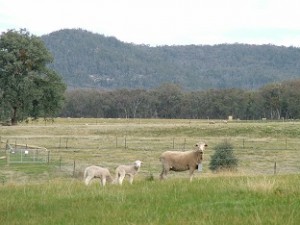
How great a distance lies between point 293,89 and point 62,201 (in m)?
132

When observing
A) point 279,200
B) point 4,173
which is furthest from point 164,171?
point 4,173

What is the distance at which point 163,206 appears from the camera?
10125mm

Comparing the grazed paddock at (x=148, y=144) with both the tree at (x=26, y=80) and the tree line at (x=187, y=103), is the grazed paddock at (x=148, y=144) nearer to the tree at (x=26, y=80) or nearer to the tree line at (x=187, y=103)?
the tree at (x=26, y=80)

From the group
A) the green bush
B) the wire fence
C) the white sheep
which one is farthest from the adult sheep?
the green bush

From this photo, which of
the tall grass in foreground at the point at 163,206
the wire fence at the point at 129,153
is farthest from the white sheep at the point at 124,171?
the wire fence at the point at 129,153

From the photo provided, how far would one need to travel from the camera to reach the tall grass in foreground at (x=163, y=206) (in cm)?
866

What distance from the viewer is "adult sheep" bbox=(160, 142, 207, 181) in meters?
19.8

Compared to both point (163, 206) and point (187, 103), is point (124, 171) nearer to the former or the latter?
point (163, 206)

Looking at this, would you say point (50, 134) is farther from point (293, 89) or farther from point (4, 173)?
point (293, 89)

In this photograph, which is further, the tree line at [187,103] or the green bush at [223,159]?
the tree line at [187,103]

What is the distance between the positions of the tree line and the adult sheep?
12053 cm

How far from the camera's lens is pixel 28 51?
7444 cm

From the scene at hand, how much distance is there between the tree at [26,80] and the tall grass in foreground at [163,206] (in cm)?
5987

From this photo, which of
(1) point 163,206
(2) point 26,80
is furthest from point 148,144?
(1) point 163,206
